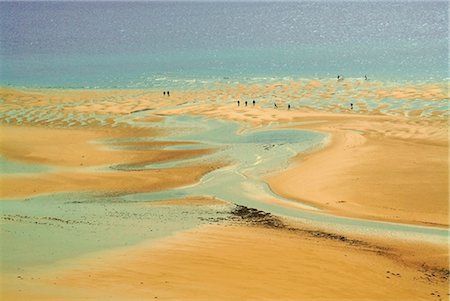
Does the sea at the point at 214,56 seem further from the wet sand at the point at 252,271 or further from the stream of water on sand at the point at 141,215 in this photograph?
the wet sand at the point at 252,271

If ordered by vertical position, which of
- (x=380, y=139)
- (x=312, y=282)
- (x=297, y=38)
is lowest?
(x=312, y=282)

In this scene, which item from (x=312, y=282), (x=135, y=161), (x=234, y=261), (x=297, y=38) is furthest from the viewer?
(x=297, y=38)

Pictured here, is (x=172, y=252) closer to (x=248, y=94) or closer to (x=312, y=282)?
(x=312, y=282)

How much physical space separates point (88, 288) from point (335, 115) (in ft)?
65.8

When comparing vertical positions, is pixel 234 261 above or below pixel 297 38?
below

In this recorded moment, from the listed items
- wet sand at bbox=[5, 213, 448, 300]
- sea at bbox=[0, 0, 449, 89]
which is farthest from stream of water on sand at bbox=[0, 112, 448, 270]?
sea at bbox=[0, 0, 449, 89]

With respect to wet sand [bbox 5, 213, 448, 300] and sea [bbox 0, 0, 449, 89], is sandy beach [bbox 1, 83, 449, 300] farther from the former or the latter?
sea [bbox 0, 0, 449, 89]

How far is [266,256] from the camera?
13.2 m

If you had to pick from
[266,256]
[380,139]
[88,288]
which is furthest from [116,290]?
[380,139]

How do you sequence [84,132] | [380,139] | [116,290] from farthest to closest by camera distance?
[84,132], [380,139], [116,290]

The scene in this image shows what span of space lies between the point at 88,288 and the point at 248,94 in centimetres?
2577

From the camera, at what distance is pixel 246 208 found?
16984mm

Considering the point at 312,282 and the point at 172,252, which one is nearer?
the point at 312,282

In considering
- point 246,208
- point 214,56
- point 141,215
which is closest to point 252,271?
point 246,208
